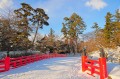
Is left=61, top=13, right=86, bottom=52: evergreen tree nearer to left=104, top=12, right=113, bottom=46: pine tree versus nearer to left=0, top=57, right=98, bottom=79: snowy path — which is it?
left=104, top=12, right=113, bottom=46: pine tree

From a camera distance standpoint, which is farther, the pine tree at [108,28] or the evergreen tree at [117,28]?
the pine tree at [108,28]

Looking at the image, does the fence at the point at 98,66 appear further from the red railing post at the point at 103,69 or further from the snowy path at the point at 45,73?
the snowy path at the point at 45,73

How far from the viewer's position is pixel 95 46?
4519 centimetres

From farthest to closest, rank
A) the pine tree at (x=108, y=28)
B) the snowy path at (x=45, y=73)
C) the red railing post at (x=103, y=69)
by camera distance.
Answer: the pine tree at (x=108, y=28)
the snowy path at (x=45, y=73)
the red railing post at (x=103, y=69)

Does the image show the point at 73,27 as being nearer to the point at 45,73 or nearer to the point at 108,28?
the point at 108,28

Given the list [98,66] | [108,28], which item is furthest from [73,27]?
[98,66]

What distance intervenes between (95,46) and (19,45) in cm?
1605

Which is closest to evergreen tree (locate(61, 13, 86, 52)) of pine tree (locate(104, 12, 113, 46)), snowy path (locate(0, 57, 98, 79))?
pine tree (locate(104, 12, 113, 46))

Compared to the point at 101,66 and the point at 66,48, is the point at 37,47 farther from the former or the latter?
the point at 101,66

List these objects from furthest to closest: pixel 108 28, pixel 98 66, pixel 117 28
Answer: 1. pixel 108 28
2. pixel 117 28
3. pixel 98 66

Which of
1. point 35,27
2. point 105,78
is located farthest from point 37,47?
point 105,78

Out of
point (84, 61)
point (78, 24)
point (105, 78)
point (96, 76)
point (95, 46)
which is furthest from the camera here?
point (78, 24)

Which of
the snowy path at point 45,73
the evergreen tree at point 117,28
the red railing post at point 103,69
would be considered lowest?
the snowy path at point 45,73

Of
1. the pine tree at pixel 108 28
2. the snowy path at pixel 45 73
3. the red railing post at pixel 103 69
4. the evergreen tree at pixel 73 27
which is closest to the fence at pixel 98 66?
the red railing post at pixel 103 69
